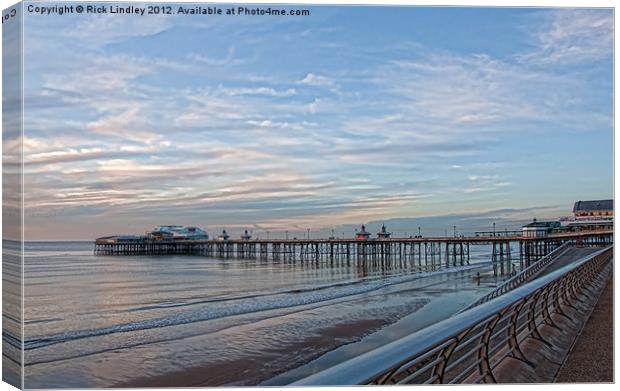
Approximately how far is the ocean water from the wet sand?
0.01 m

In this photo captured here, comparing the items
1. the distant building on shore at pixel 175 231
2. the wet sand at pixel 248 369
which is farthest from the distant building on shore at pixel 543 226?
the distant building on shore at pixel 175 231

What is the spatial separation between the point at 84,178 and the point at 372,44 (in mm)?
2883

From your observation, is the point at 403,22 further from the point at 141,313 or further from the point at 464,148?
the point at 141,313

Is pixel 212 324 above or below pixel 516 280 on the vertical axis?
below

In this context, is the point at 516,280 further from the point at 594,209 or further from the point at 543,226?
the point at 594,209

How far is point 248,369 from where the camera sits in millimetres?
7016

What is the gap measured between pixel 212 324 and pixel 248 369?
3.52 metres

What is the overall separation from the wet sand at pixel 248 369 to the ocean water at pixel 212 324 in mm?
12

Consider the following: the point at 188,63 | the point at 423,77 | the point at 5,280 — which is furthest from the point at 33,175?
the point at 423,77

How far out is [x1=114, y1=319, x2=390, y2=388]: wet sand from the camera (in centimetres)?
646

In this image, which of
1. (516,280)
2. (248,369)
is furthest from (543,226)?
(248,369)

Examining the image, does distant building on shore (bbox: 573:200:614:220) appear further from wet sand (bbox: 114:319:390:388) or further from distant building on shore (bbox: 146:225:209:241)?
distant building on shore (bbox: 146:225:209:241)

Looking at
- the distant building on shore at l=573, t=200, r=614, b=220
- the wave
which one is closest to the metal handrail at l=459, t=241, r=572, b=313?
the distant building on shore at l=573, t=200, r=614, b=220

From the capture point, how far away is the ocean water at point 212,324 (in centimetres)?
698
